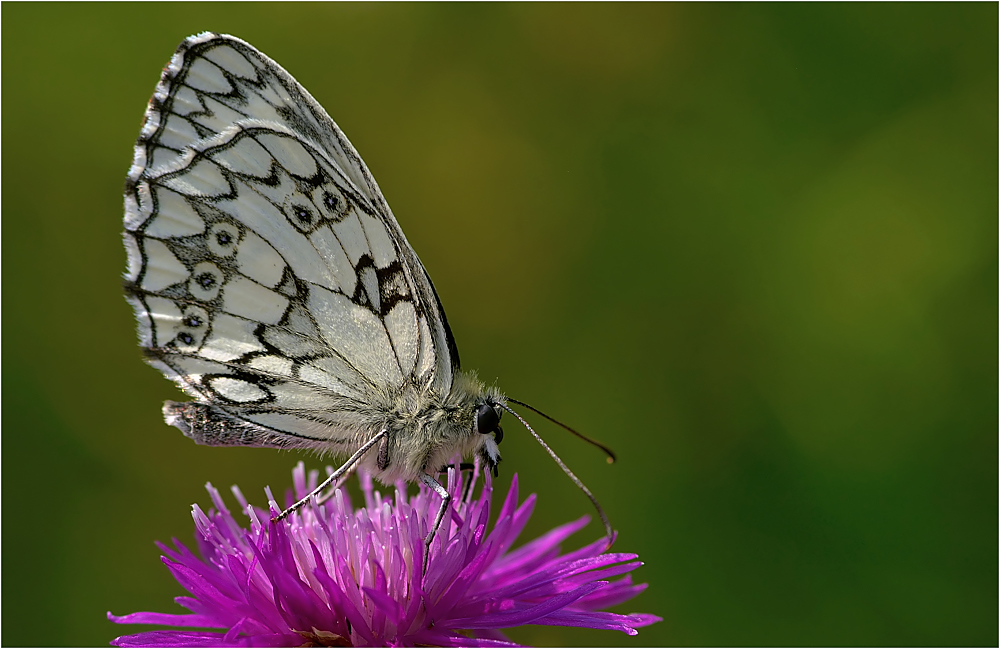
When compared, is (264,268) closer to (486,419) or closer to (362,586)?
(486,419)

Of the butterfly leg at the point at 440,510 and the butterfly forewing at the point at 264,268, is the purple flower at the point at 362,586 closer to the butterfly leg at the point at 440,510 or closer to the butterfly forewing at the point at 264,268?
the butterfly leg at the point at 440,510

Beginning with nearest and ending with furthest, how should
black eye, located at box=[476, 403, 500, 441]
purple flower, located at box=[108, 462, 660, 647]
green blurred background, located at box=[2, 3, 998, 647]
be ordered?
purple flower, located at box=[108, 462, 660, 647], black eye, located at box=[476, 403, 500, 441], green blurred background, located at box=[2, 3, 998, 647]

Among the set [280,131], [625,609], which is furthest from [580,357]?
[280,131]

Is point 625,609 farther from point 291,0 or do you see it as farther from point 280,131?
point 291,0

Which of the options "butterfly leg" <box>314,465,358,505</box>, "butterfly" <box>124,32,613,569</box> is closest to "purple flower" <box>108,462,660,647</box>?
"butterfly leg" <box>314,465,358,505</box>

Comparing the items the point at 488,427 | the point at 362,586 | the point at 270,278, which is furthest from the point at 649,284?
the point at 362,586

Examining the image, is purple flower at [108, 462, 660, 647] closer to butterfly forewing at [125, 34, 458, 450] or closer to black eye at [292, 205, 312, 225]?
butterfly forewing at [125, 34, 458, 450]
